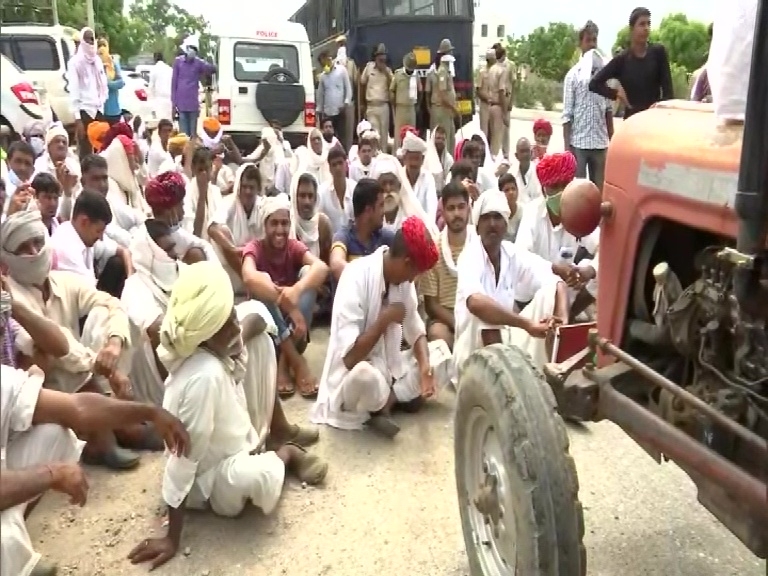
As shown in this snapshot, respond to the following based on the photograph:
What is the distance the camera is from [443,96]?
40.1 feet

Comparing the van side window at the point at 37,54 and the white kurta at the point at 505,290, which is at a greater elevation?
the van side window at the point at 37,54

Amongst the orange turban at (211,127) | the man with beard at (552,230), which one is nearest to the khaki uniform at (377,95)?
the orange turban at (211,127)

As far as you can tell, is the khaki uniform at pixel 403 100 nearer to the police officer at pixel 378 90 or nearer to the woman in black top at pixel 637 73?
the police officer at pixel 378 90

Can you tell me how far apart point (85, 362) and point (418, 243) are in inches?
61.1

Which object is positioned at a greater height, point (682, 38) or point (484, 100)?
point (682, 38)

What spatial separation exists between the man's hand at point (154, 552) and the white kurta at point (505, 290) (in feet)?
5.64

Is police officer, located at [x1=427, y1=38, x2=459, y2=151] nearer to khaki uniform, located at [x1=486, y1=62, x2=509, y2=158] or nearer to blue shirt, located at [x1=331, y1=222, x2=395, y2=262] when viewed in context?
khaki uniform, located at [x1=486, y1=62, x2=509, y2=158]

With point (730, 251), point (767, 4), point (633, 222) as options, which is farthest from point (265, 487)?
point (767, 4)

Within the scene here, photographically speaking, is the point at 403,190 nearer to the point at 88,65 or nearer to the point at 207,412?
the point at 207,412

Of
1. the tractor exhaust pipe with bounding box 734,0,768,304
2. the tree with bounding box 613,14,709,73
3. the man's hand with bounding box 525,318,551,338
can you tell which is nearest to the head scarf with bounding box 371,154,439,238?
the man's hand with bounding box 525,318,551,338

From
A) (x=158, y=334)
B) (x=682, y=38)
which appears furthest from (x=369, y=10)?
(x=682, y=38)

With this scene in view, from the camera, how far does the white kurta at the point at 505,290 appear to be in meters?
4.32

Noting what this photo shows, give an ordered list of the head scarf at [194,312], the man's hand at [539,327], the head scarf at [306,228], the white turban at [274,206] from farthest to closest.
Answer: the head scarf at [306,228] < the white turban at [274,206] < the man's hand at [539,327] < the head scarf at [194,312]

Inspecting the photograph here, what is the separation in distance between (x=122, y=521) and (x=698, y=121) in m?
2.59
